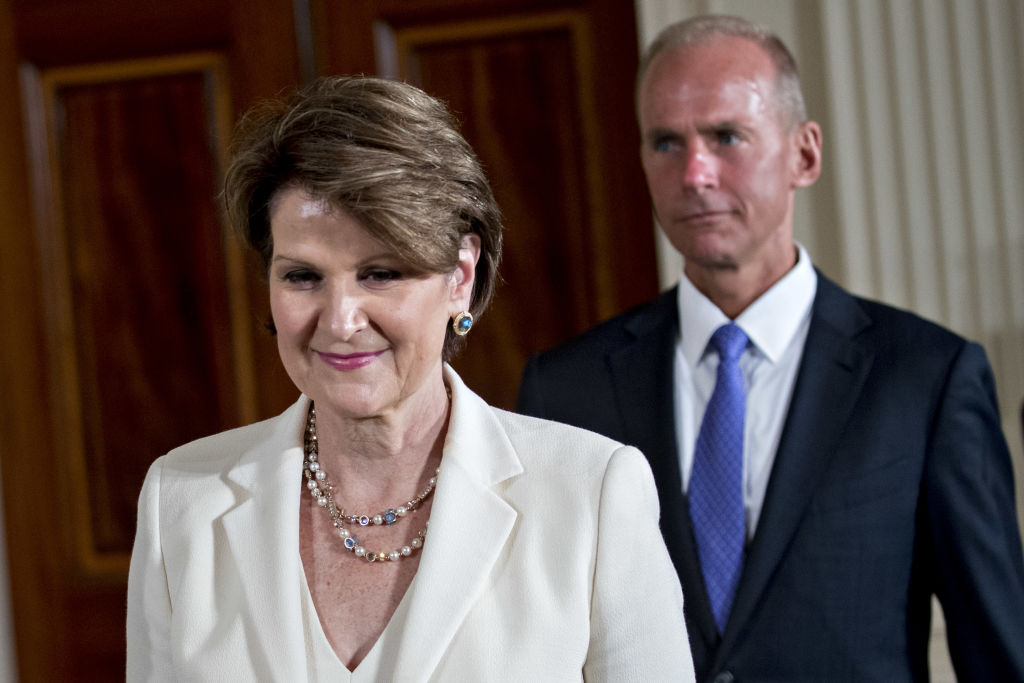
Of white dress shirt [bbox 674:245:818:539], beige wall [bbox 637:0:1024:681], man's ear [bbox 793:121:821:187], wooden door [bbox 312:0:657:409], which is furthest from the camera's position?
wooden door [bbox 312:0:657:409]

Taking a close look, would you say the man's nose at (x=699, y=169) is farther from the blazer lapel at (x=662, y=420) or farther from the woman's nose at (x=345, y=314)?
the woman's nose at (x=345, y=314)

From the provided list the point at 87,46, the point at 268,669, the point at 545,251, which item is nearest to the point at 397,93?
the point at 268,669

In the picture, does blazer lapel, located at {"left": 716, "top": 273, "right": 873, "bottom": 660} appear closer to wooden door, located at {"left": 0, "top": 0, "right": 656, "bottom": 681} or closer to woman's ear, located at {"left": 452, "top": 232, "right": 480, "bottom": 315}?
woman's ear, located at {"left": 452, "top": 232, "right": 480, "bottom": 315}

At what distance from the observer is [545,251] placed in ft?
9.33

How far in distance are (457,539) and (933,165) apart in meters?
1.65

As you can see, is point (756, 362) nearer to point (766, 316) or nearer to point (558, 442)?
point (766, 316)

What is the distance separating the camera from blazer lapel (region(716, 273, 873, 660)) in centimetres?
146

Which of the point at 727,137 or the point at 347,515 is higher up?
the point at 727,137

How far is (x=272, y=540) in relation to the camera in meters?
1.16

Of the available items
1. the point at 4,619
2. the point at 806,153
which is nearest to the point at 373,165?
the point at 806,153

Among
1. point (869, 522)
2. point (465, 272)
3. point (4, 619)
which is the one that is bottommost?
point (4, 619)

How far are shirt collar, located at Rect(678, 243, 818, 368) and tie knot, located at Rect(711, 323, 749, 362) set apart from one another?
0.01m

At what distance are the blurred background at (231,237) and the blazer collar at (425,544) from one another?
1.42 meters

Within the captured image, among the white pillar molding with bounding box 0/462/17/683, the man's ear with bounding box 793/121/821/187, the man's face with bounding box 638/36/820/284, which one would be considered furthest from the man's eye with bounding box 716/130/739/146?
the white pillar molding with bounding box 0/462/17/683
